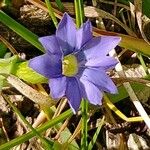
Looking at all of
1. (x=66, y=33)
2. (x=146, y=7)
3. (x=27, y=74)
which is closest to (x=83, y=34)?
(x=66, y=33)

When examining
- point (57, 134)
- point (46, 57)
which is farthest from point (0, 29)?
point (46, 57)

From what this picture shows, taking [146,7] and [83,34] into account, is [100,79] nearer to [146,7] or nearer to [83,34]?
[83,34]

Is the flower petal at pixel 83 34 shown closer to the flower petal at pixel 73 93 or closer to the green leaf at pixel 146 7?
the flower petal at pixel 73 93

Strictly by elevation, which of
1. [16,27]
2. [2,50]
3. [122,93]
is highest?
[16,27]

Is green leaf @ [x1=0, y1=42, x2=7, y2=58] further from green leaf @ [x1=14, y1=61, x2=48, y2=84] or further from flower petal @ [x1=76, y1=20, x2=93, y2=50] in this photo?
flower petal @ [x1=76, y1=20, x2=93, y2=50]

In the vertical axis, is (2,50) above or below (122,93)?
above

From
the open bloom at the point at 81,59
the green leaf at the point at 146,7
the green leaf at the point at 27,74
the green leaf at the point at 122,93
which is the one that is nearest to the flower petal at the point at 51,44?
the open bloom at the point at 81,59

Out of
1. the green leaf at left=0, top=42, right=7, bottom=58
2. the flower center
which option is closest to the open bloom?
the flower center
